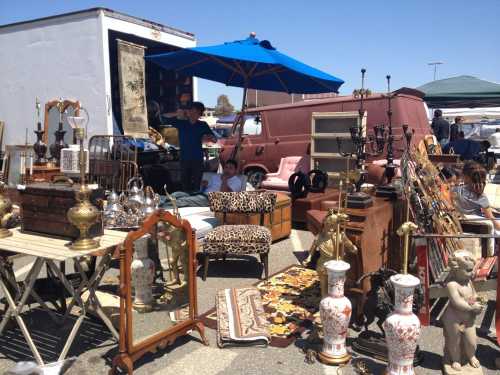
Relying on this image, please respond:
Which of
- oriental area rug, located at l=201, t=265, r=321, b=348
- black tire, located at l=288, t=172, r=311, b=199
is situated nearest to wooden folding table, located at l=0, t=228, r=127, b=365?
oriental area rug, located at l=201, t=265, r=321, b=348

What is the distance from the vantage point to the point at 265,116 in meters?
10.4

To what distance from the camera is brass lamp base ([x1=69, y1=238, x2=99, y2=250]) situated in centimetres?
278

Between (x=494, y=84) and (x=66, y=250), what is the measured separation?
1570 centimetres

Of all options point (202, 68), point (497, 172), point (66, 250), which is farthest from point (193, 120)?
point (497, 172)

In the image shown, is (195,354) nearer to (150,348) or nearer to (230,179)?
(150,348)

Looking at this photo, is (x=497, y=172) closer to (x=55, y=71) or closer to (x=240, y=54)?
(x=240, y=54)

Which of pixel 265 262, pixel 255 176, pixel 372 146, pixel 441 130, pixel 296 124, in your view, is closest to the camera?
pixel 265 262

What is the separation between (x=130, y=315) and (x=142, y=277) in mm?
789

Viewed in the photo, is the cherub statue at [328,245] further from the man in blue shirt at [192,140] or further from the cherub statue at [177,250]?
the man in blue shirt at [192,140]

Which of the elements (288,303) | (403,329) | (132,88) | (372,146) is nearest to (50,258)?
(403,329)

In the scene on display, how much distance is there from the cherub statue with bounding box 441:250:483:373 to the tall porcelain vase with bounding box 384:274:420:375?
0.32 meters

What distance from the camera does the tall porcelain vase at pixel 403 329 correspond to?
2627 mm

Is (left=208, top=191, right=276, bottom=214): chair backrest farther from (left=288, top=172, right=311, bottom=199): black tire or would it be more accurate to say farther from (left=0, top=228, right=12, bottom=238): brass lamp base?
(left=0, top=228, right=12, bottom=238): brass lamp base

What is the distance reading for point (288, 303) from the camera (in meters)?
4.11
